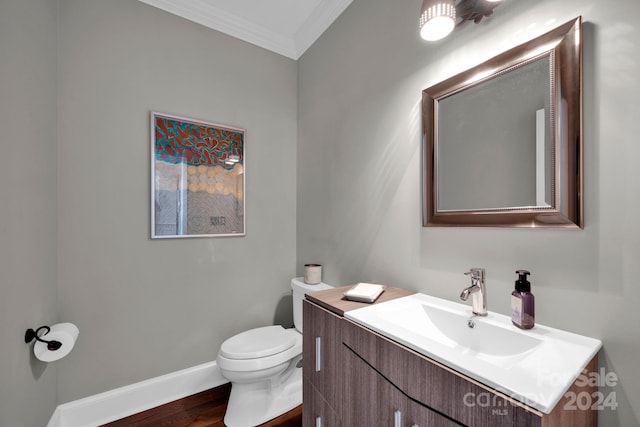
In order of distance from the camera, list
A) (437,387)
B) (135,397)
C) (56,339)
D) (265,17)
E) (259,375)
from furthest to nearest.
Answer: (265,17)
(135,397)
(259,375)
(56,339)
(437,387)

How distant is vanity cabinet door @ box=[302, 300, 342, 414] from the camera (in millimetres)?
1051

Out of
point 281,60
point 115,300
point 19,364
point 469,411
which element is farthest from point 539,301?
point 281,60

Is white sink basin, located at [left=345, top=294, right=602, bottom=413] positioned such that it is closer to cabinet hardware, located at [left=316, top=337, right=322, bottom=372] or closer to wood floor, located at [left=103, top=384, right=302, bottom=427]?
cabinet hardware, located at [left=316, top=337, right=322, bottom=372]

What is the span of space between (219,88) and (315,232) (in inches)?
49.0

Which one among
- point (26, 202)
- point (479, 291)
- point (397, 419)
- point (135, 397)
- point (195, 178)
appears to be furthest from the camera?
point (195, 178)

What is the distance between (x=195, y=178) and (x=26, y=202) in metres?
0.83

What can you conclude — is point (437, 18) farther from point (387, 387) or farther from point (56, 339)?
point (56, 339)

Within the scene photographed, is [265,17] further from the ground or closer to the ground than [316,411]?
further from the ground

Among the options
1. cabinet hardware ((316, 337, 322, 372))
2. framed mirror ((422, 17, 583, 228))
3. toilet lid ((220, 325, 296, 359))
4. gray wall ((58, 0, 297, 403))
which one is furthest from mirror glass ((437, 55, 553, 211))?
gray wall ((58, 0, 297, 403))

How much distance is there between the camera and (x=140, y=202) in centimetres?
170

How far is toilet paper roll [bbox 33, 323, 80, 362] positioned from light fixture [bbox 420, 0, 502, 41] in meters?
2.03

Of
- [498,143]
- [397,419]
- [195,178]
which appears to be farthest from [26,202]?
[498,143]

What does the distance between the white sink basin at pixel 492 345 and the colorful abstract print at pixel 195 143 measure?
146cm

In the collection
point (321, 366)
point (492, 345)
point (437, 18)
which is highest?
point (437, 18)
